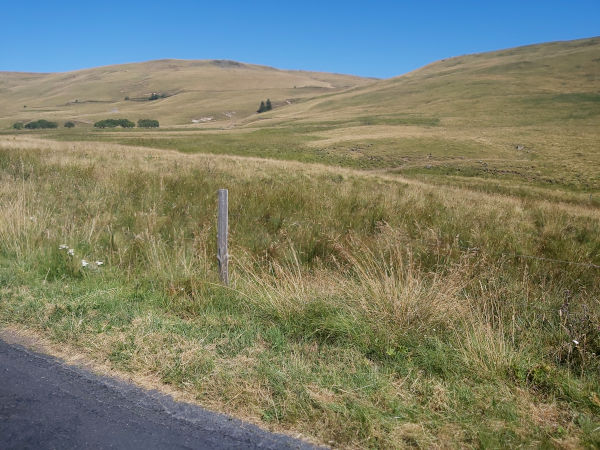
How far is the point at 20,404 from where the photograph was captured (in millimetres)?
3422

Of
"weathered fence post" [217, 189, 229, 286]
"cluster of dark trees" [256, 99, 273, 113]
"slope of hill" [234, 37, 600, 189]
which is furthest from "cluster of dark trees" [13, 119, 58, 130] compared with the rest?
"weathered fence post" [217, 189, 229, 286]

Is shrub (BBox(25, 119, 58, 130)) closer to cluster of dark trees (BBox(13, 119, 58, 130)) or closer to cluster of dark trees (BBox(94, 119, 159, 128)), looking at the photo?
cluster of dark trees (BBox(13, 119, 58, 130))

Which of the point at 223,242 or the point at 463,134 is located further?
the point at 463,134

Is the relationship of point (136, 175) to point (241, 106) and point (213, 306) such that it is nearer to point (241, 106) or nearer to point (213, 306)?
point (213, 306)

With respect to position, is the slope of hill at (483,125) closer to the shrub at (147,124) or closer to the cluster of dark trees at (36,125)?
the shrub at (147,124)

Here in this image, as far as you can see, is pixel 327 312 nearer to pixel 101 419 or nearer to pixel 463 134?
pixel 101 419

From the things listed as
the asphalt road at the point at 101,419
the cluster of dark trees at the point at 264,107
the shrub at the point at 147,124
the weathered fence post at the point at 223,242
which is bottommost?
the asphalt road at the point at 101,419

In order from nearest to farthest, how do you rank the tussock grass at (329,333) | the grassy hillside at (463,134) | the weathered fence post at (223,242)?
the tussock grass at (329,333) < the weathered fence post at (223,242) < the grassy hillside at (463,134)

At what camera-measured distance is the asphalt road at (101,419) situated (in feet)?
10.1

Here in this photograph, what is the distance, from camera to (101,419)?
328 cm

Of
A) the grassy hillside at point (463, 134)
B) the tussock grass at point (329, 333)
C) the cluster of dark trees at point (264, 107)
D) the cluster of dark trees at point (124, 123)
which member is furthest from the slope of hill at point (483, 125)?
the tussock grass at point (329, 333)

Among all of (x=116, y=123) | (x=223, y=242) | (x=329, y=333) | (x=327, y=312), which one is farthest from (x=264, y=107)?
(x=329, y=333)

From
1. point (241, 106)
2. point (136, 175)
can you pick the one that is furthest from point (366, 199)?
point (241, 106)

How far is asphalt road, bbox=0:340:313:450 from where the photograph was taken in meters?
3.09
